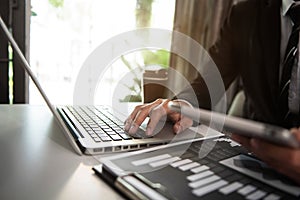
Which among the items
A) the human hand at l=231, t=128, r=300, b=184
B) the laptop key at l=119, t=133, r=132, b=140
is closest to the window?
the laptop key at l=119, t=133, r=132, b=140

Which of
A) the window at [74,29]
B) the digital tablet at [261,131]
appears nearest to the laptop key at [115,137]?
the digital tablet at [261,131]

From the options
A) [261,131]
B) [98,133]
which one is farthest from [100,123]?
[261,131]

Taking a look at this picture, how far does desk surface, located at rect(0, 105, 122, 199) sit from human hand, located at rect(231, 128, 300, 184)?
0.19m

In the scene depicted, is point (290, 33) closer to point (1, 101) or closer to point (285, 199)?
point (285, 199)

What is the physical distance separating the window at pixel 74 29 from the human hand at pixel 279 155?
1.61 m

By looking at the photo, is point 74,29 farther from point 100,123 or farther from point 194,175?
point 194,175

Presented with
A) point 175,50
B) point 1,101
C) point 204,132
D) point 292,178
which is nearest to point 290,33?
point 204,132

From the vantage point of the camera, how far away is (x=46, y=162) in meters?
0.48

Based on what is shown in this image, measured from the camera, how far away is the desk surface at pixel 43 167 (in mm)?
382

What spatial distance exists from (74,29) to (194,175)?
1904mm

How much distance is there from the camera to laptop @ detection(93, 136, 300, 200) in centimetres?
36

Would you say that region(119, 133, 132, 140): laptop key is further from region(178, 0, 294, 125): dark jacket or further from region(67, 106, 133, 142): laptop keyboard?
region(178, 0, 294, 125): dark jacket

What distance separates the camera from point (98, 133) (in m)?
0.61

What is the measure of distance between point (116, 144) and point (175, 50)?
165 centimetres
